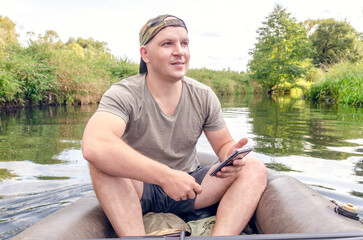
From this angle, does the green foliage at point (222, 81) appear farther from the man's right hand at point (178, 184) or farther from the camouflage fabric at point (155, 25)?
the man's right hand at point (178, 184)

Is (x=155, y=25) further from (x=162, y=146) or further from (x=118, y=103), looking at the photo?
(x=162, y=146)

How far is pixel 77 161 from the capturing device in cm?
431

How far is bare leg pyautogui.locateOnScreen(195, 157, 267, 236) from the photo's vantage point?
1.88 meters

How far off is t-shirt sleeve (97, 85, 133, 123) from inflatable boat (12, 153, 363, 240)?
1.97ft

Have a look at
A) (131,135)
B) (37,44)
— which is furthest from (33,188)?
(37,44)

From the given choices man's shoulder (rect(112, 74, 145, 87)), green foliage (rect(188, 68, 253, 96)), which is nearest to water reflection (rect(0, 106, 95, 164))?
man's shoulder (rect(112, 74, 145, 87))

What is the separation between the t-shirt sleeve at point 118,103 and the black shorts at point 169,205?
510 mm

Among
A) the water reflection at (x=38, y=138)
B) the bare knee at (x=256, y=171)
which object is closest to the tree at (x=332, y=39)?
the water reflection at (x=38, y=138)

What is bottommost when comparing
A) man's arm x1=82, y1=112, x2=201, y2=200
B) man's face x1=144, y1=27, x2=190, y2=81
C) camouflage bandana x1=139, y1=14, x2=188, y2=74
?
man's arm x1=82, y1=112, x2=201, y2=200

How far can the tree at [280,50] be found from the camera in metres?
31.3

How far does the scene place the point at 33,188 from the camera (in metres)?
3.22

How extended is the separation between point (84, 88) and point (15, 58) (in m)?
2.80

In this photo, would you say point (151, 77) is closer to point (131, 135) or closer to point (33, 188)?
point (131, 135)

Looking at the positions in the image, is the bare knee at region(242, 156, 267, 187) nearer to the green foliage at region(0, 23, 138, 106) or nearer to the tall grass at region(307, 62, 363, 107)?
the green foliage at region(0, 23, 138, 106)
